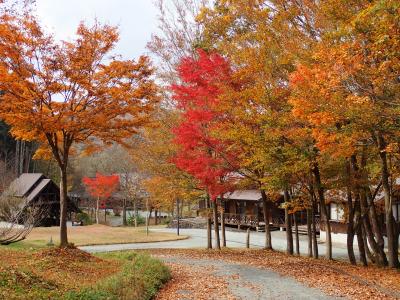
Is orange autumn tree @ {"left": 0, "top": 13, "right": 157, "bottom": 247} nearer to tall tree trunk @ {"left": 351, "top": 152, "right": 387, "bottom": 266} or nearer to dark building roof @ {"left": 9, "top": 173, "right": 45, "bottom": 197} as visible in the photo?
tall tree trunk @ {"left": 351, "top": 152, "right": 387, "bottom": 266}

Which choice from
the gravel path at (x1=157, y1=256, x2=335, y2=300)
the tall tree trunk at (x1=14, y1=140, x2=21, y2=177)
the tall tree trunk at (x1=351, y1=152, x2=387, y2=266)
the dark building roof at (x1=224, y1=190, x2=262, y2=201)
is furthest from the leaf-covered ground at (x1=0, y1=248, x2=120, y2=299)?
the tall tree trunk at (x1=14, y1=140, x2=21, y2=177)

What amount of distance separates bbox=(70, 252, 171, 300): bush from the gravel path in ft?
1.10

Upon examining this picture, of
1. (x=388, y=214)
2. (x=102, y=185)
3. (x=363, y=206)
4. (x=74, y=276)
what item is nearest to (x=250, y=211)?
(x=102, y=185)

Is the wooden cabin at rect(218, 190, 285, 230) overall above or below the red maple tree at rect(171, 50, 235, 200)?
below

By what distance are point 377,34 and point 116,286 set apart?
8074 mm

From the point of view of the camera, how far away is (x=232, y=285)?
1098cm

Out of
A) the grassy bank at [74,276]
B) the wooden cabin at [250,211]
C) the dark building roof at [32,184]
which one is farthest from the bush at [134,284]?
the dark building roof at [32,184]

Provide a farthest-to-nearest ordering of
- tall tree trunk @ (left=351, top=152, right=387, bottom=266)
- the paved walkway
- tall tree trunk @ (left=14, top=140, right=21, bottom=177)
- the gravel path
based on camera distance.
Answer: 1. tall tree trunk @ (left=14, top=140, right=21, bottom=177)
2. the paved walkway
3. tall tree trunk @ (left=351, top=152, right=387, bottom=266)
4. the gravel path

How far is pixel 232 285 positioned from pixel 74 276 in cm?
416

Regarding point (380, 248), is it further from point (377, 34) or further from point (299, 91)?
point (377, 34)

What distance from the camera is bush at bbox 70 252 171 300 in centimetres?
798

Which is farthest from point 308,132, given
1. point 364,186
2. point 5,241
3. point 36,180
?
point 36,180

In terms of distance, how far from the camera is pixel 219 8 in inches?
574

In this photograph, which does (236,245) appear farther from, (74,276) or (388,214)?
(74,276)
